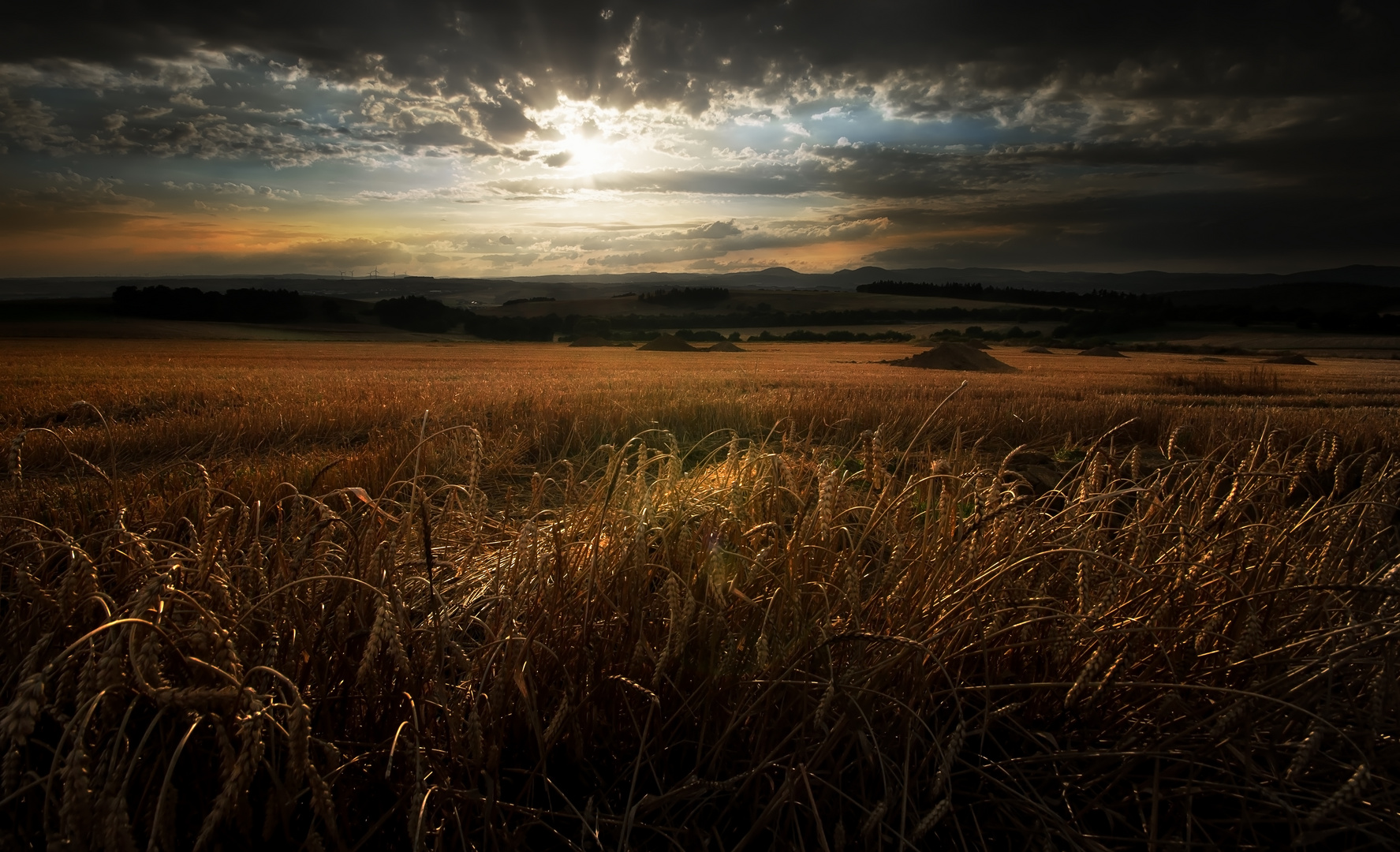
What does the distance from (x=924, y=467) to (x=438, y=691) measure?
3.74 m

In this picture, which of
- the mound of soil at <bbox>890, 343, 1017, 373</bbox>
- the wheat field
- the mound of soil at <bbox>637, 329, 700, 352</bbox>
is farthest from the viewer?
the mound of soil at <bbox>637, 329, 700, 352</bbox>

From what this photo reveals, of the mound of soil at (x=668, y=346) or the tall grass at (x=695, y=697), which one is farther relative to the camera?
the mound of soil at (x=668, y=346)

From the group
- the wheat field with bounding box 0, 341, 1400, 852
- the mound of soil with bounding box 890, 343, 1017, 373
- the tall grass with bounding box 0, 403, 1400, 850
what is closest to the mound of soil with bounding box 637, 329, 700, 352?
the mound of soil with bounding box 890, 343, 1017, 373

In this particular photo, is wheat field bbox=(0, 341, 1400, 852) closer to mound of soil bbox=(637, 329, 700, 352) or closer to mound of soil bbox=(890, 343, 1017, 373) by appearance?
mound of soil bbox=(890, 343, 1017, 373)

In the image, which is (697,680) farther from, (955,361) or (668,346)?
(668,346)

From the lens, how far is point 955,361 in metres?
26.6

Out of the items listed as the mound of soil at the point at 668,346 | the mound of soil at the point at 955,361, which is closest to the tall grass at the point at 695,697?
the mound of soil at the point at 955,361

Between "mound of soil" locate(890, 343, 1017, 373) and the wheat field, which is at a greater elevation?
the wheat field

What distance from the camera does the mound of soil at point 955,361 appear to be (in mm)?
25750

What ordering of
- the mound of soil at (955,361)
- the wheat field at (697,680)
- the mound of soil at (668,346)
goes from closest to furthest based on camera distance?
the wheat field at (697,680), the mound of soil at (955,361), the mound of soil at (668,346)

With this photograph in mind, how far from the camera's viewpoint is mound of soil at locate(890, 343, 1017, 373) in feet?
84.5

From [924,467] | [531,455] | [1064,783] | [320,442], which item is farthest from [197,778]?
[320,442]

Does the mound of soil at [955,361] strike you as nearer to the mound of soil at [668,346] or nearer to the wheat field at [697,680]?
the mound of soil at [668,346]

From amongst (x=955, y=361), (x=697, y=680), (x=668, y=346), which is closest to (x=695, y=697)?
(x=697, y=680)
